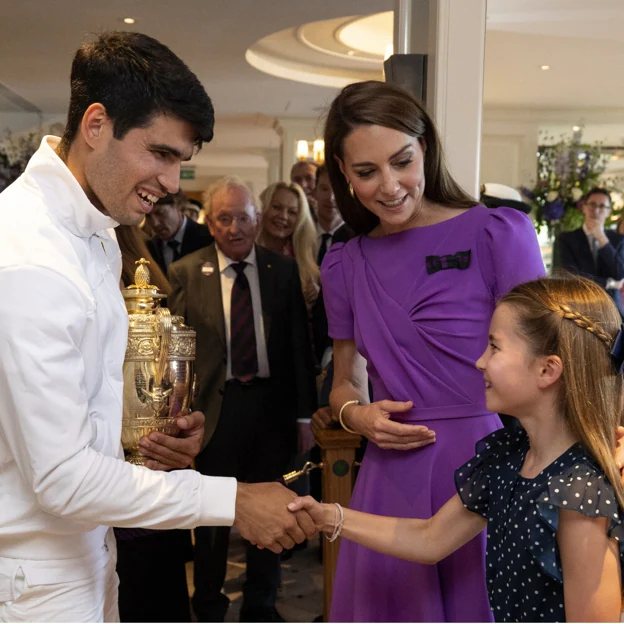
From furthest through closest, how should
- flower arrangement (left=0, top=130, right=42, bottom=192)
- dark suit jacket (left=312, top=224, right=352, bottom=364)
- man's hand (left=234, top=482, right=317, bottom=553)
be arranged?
flower arrangement (left=0, top=130, right=42, bottom=192), dark suit jacket (left=312, top=224, right=352, bottom=364), man's hand (left=234, top=482, right=317, bottom=553)

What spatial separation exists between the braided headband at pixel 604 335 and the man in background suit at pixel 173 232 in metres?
3.54

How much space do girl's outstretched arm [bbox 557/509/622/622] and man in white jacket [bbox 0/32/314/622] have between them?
2.05 ft

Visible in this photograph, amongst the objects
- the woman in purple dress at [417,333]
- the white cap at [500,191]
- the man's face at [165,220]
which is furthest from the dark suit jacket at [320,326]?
the woman in purple dress at [417,333]

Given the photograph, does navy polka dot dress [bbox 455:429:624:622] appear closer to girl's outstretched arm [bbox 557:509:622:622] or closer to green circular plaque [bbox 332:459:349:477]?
girl's outstretched arm [bbox 557:509:622:622]

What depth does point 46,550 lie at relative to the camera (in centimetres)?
153

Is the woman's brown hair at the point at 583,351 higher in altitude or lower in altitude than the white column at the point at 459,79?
lower

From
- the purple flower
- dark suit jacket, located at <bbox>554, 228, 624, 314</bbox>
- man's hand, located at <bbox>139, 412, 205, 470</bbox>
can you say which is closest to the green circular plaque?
man's hand, located at <bbox>139, 412, 205, 470</bbox>

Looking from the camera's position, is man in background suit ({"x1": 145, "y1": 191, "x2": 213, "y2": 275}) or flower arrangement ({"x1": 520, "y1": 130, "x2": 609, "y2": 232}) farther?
man in background suit ({"x1": 145, "y1": 191, "x2": 213, "y2": 275})

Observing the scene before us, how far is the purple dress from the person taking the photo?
190 centimetres

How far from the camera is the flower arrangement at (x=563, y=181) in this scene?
268 centimetres

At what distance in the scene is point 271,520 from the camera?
1.81m

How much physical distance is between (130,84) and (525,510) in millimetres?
1054

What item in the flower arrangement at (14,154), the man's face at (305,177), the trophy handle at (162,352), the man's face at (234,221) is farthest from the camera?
the flower arrangement at (14,154)

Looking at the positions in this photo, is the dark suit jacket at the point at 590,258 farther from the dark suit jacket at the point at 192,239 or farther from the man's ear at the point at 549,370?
the dark suit jacket at the point at 192,239
